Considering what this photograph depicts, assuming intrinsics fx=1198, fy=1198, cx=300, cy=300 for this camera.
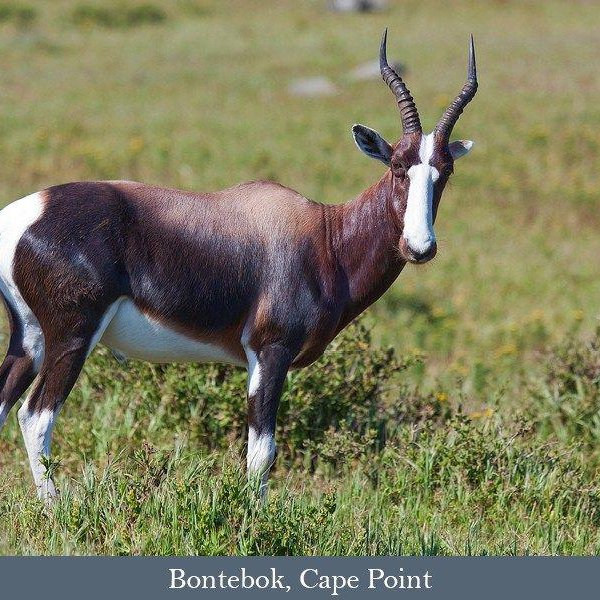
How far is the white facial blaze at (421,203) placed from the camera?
584cm

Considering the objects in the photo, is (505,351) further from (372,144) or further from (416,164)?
(416,164)

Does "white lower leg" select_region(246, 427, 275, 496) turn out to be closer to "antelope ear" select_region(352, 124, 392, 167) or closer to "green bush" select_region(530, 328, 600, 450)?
"antelope ear" select_region(352, 124, 392, 167)

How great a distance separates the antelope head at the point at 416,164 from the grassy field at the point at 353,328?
143 centimetres

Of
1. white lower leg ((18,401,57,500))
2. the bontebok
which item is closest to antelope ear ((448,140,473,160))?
the bontebok

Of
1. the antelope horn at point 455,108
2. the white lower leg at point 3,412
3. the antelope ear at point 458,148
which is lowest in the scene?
the white lower leg at point 3,412

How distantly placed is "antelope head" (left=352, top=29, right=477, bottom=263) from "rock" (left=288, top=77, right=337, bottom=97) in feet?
55.6

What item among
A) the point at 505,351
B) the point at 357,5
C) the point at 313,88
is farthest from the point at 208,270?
the point at 357,5

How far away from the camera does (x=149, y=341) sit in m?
6.18

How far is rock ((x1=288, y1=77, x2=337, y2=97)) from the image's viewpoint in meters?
23.2

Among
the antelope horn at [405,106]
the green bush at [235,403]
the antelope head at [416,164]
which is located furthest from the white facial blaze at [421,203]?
the green bush at [235,403]

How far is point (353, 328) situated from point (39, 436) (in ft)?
9.08

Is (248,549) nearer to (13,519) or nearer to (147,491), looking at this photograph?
(147,491)

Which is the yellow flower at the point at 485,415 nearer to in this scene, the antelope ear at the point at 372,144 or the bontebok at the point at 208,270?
the bontebok at the point at 208,270

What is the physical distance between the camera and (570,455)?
737cm
